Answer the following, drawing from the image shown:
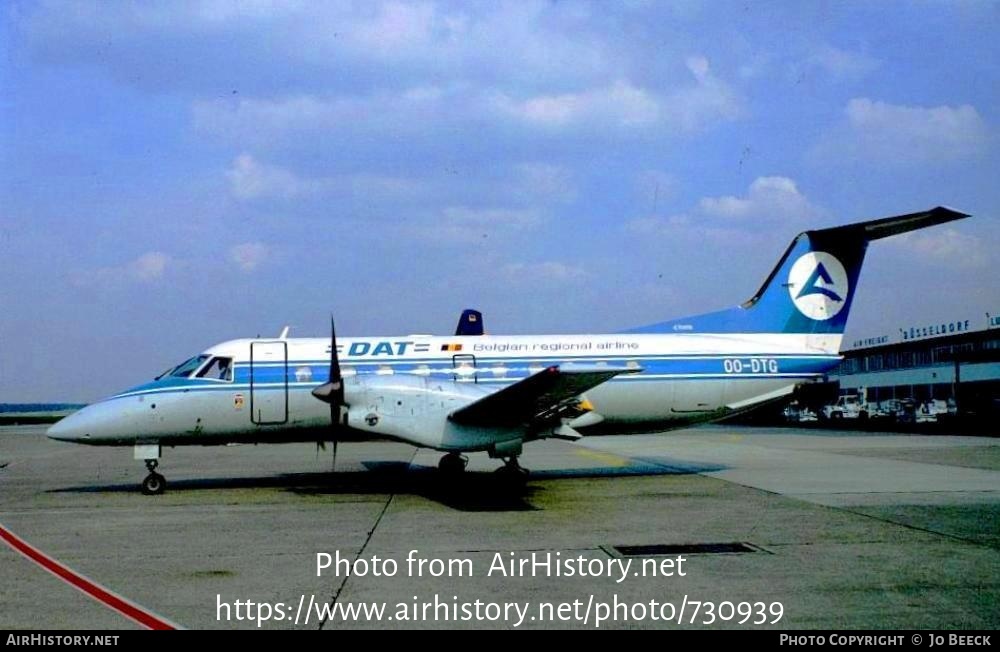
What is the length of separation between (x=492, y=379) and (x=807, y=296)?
7117 mm

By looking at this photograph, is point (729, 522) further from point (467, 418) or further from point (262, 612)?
point (262, 612)

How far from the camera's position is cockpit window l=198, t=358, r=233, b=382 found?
601 inches

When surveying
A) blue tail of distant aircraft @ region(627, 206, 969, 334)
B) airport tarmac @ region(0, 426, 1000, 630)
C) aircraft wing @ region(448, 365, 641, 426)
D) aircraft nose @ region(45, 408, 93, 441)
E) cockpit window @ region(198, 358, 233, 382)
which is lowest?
airport tarmac @ region(0, 426, 1000, 630)

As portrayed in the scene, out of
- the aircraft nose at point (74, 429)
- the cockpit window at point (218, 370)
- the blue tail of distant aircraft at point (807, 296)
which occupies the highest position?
the blue tail of distant aircraft at point (807, 296)

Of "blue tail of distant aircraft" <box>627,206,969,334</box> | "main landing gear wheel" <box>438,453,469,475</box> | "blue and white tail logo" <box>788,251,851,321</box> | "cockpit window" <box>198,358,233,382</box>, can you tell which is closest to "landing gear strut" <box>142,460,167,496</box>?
"cockpit window" <box>198,358,233,382</box>

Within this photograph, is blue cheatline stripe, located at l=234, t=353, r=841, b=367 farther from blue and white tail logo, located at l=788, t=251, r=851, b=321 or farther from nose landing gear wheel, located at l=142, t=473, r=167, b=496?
nose landing gear wheel, located at l=142, t=473, r=167, b=496

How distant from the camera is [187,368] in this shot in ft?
50.5

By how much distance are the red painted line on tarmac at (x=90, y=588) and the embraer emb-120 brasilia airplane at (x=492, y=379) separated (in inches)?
190

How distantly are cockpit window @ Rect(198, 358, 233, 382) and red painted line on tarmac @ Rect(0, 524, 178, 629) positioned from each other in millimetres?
5229

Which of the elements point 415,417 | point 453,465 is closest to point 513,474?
point 453,465

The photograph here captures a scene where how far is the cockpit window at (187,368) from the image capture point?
15277mm

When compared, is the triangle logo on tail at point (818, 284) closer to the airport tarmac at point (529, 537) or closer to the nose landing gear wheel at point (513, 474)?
the airport tarmac at point (529, 537)

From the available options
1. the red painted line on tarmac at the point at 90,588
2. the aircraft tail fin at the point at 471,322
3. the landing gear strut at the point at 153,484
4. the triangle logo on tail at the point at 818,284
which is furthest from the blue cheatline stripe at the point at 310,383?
the aircraft tail fin at the point at 471,322
